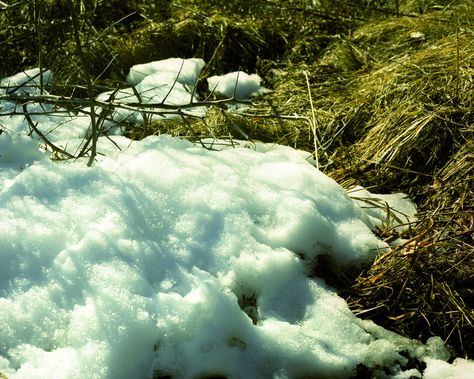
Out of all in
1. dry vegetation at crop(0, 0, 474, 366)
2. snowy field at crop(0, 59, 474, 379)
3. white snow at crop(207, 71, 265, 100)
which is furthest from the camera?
white snow at crop(207, 71, 265, 100)

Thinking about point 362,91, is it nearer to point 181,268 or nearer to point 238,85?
point 238,85

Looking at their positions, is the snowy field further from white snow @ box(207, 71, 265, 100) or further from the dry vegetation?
white snow @ box(207, 71, 265, 100)

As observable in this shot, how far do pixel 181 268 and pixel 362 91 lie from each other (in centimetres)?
144

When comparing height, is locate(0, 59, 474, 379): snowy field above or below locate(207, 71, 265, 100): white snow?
above

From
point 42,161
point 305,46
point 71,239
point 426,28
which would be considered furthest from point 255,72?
point 71,239

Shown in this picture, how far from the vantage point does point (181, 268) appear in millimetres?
1918

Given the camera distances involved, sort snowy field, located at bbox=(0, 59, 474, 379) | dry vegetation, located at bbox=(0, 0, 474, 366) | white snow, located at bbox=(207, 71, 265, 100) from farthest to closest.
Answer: white snow, located at bbox=(207, 71, 265, 100), dry vegetation, located at bbox=(0, 0, 474, 366), snowy field, located at bbox=(0, 59, 474, 379)

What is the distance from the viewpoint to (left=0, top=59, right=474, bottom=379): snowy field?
1701 millimetres

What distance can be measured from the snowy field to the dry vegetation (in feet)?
0.42

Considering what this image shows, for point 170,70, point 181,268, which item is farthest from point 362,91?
point 181,268

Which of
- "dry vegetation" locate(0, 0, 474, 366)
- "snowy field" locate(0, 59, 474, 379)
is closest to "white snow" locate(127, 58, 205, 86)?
"dry vegetation" locate(0, 0, 474, 366)

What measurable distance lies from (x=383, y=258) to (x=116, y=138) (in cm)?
124

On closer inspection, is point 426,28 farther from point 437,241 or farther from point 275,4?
point 437,241

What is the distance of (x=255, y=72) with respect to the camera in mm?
3564
